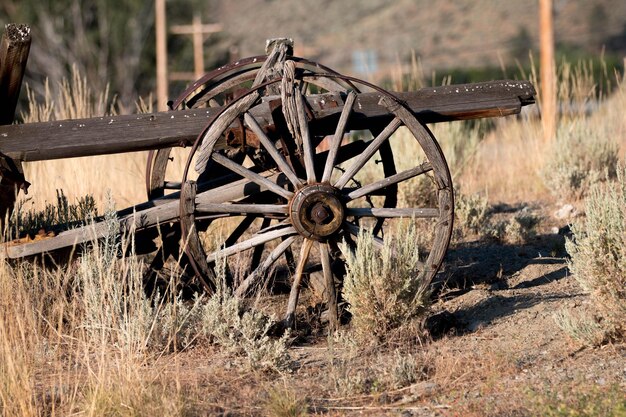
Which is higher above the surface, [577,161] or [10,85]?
[10,85]

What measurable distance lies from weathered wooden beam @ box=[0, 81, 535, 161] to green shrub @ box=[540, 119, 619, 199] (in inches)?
128

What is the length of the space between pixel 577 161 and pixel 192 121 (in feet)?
16.6

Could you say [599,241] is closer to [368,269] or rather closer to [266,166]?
[368,269]

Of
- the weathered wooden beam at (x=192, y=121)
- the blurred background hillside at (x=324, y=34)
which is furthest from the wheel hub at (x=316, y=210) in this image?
the blurred background hillside at (x=324, y=34)

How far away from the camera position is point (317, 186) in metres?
5.22

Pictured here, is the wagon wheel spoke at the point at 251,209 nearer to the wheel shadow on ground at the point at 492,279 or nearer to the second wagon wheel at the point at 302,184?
the second wagon wheel at the point at 302,184

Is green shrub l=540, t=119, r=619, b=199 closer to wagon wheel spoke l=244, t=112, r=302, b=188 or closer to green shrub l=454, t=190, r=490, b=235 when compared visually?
green shrub l=454, t=190, r=490, b=235

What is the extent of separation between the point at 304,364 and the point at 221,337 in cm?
49

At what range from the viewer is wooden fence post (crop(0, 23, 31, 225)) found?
4.87m

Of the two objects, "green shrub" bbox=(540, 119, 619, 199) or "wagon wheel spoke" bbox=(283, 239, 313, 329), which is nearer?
"wagon wheel spoke" bbox=(283, 239, 313, 329)

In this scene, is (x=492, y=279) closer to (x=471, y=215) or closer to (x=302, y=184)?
(x=471, y=215)

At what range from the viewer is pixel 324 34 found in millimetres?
52312

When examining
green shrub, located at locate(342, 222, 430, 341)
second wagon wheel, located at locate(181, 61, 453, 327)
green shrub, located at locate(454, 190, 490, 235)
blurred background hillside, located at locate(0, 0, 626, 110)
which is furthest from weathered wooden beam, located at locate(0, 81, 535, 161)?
blurred background hillside, located at locate(0, 0, 626, 110)

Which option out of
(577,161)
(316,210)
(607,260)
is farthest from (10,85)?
(577,161)
